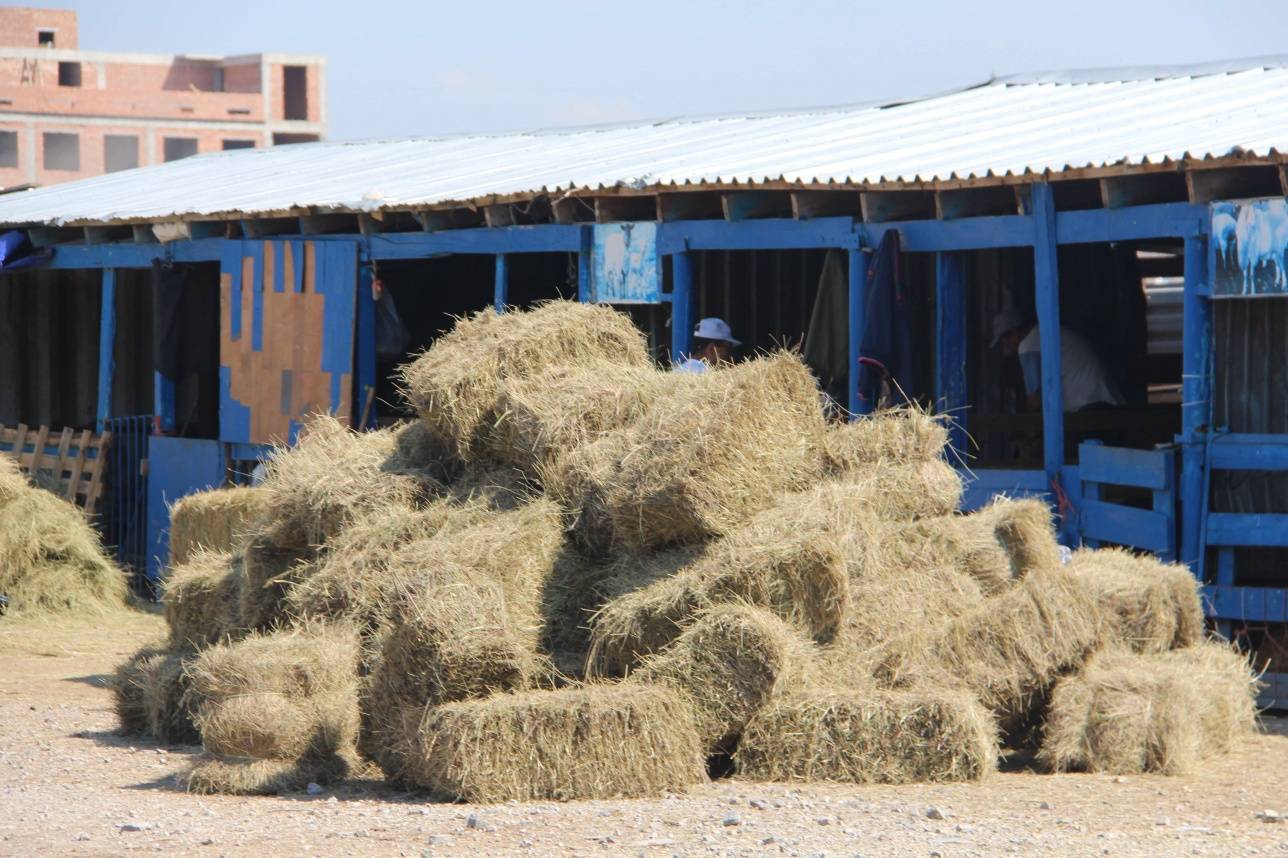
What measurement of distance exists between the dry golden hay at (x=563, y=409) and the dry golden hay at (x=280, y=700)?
1.39 m

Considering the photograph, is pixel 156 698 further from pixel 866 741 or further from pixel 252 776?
pixel 866 741

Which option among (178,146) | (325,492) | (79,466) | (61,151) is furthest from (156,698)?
(178,146)

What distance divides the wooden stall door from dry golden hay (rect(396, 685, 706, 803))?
654 cm

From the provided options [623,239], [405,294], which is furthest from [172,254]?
[623,239]

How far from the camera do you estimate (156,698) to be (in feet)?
27.3

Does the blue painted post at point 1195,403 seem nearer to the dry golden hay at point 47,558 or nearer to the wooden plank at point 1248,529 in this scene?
the wooden plank at point 1248,529

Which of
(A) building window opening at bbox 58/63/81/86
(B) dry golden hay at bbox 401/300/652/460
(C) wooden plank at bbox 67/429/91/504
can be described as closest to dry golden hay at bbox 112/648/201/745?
(B) dry golden hay at bbox 401/300/652/460

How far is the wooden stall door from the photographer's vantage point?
13.5 meters

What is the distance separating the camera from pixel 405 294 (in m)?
16.0

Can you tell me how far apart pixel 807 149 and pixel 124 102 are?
57722 millimetres

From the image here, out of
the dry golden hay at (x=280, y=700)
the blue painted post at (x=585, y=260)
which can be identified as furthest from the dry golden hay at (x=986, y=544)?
the blue painted post at (x=585, y=260)

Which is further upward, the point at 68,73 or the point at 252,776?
the point at 68,73

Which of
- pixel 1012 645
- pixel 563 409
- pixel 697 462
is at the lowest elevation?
pixel 1012 645

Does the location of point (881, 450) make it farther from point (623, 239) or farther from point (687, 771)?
point (623, 239)
